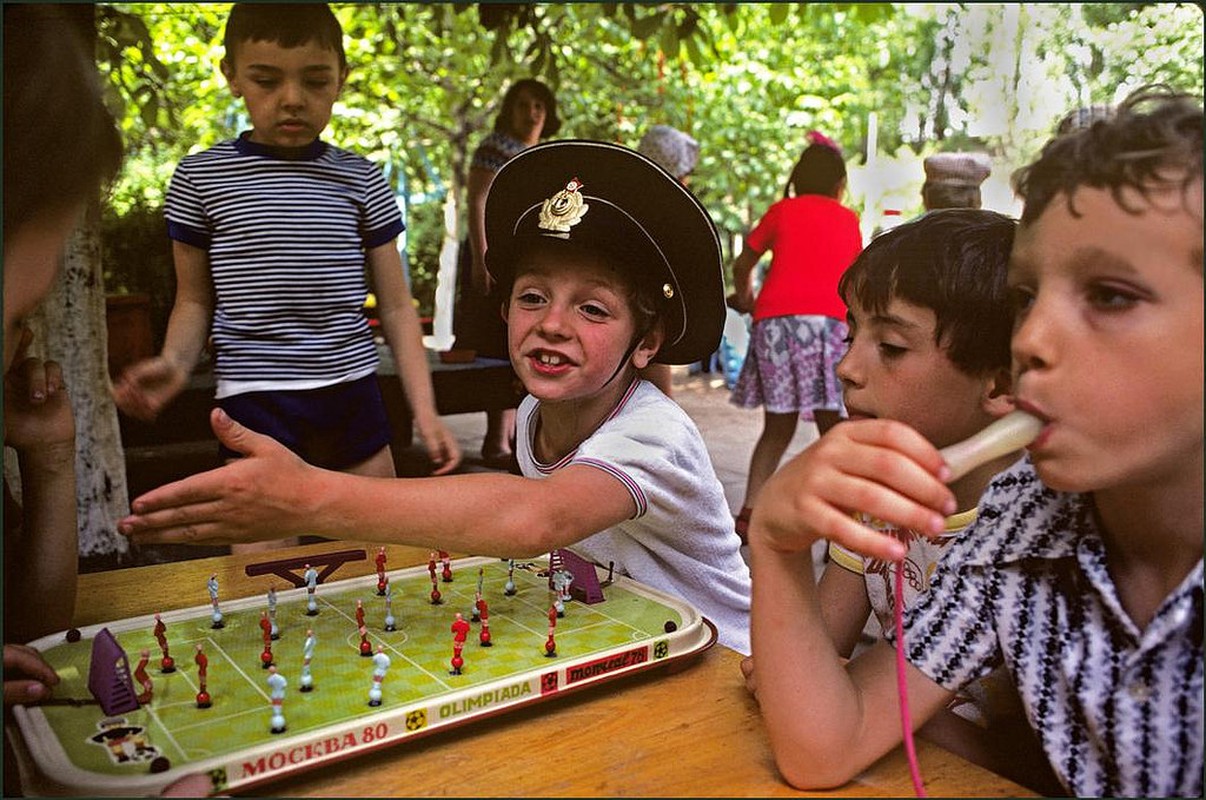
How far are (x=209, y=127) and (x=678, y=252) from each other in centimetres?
983

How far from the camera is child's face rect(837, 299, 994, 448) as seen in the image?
1.49 meters

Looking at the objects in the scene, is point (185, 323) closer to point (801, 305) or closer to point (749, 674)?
point (749, 674)

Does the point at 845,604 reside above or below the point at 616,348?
below

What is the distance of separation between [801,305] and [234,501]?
365 centimetres

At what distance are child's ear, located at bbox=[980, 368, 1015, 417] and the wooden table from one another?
58 cm

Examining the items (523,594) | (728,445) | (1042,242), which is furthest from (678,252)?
(728,445)

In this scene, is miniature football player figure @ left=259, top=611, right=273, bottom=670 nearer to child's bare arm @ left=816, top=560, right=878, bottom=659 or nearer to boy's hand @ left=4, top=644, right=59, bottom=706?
boy's hand @ left=4, top=644, right=59, bottom=706

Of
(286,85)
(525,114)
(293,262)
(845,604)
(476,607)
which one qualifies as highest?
(525,114)

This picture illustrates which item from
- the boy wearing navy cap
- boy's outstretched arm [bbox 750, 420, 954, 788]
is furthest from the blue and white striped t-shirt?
Answer: boy's outstretched arm [bbox 750, 420, 954, 788]

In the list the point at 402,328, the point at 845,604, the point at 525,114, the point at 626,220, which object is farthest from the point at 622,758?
the point at 525,114

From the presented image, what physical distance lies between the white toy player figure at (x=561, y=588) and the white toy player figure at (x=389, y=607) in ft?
0.74

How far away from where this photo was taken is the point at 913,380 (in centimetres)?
150

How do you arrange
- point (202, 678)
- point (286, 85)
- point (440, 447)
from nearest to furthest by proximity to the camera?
point (202, 678), point (440, 447), point (286, 85)

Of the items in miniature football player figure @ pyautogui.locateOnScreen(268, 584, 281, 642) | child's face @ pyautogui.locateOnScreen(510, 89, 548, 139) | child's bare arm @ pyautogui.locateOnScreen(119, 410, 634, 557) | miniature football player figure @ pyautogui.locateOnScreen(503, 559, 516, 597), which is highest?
child's face @ pyautogui.locateOnScreen(510, 89, 548, 139)
